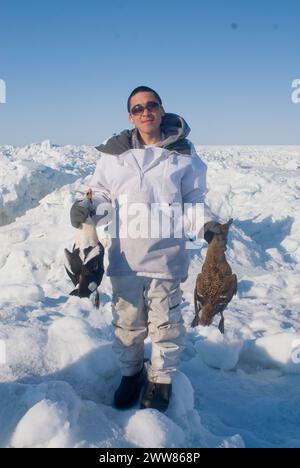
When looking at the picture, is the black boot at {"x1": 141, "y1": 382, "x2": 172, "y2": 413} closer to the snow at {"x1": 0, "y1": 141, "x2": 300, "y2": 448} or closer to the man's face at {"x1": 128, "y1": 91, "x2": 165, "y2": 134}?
the snow at {"x1": 0, "y1": 141, "x2": 300, "y2": 448}


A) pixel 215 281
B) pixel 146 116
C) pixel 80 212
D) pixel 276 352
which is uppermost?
pixel 146 116

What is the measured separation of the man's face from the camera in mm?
2291

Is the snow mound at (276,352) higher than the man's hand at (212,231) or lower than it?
lower

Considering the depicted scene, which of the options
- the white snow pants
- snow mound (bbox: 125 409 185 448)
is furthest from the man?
snow mound (bbox: 125 409 185 448)

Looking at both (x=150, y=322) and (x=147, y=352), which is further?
(x=147, y=352)

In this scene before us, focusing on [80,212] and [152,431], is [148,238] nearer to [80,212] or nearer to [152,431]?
[80,212]

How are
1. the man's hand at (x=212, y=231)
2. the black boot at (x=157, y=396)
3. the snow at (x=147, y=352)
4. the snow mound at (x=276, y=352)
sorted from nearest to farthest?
1. the snow at (x=147, y=352)
2. the man's hand at (x=212, y=231)
3. the black boot at (x=157, y=396)
4. the snow mound at (x=276, y=352)

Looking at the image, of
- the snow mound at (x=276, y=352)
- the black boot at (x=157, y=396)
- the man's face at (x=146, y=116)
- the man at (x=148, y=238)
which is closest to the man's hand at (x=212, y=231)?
the man at (x=148, y=238)

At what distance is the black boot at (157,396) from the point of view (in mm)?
2274

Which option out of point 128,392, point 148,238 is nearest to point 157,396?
point 128,392

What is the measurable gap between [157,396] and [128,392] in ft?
0.60

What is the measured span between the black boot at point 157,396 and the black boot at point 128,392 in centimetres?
8

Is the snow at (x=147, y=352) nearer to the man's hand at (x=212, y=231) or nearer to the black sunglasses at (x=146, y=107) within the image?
the man's hand at (x=212, y=231)

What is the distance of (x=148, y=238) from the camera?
7.48ft
